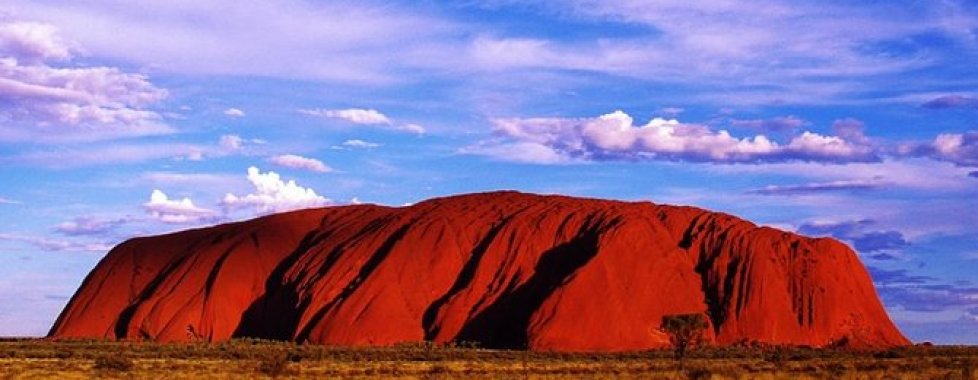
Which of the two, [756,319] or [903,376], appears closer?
[903,376]

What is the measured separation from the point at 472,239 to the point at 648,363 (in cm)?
3425

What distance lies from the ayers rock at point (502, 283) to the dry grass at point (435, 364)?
21.3 ft

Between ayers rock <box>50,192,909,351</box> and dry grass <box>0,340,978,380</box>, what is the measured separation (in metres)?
6.49

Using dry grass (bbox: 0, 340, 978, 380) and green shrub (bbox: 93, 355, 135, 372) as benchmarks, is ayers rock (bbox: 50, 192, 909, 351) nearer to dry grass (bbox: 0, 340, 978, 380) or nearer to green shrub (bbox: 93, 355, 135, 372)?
dry grass (bbox: 0, 340, 978, 380)

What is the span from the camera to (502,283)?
81.7 m

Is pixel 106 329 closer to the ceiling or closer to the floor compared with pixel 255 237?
closer to the floor

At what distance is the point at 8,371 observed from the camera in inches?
1724

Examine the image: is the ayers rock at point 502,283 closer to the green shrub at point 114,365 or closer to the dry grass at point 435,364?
the dry grass at point 435,364

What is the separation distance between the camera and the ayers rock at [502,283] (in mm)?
77312

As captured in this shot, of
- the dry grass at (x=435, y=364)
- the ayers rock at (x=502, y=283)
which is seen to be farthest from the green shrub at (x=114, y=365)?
the ayers rock at (x=502, y=283)

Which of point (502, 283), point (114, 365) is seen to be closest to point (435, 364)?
point (114, 365)

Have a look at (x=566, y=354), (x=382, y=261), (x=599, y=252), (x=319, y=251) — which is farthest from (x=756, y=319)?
(x=319, y=251)

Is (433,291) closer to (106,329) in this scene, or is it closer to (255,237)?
(255,237)

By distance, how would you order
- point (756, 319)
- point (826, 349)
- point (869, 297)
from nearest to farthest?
point (826, 349) < point (756, 319) < point (869, 297)
